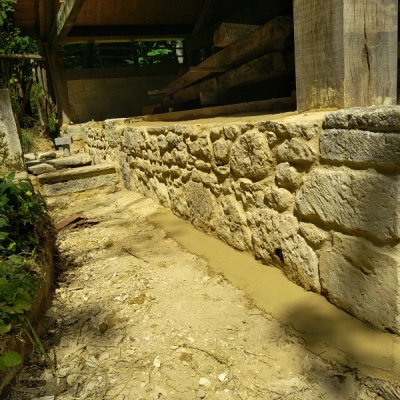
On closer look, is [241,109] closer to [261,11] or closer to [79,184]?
[261,11]

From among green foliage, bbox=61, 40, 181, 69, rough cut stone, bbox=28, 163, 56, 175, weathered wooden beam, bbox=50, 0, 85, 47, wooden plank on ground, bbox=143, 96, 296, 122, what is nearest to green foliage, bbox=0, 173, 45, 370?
wooden plank on ground, bbox=143, 96, 296, 122

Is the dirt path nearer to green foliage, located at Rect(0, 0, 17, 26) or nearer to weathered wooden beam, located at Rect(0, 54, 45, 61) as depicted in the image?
green foliage, located at Rect(0, 0, 17, 26)

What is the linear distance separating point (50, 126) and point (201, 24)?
4.07 meters

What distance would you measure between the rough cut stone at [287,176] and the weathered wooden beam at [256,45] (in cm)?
149

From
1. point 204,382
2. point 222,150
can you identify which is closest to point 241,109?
point 222,150

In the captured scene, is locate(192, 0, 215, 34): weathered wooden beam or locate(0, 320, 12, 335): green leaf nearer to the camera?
locate(0, 320, 12, 335): green leaf

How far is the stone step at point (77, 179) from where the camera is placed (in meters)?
5.33

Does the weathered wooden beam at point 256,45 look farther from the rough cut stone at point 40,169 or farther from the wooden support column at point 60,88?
the wooden support column at point 60,88

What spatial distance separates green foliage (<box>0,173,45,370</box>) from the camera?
1.61 metres

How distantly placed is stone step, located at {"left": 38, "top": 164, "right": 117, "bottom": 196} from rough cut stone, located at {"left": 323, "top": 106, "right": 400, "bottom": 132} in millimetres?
4348

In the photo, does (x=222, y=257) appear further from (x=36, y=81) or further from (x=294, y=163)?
(x=36, y=81)

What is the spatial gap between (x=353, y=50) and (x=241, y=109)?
205 centimetres

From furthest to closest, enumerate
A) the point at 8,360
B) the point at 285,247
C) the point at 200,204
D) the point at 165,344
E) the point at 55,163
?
the point at 55,163, the point at 200,204, the point at 285,247, the point at 165,344, the point at 8,360

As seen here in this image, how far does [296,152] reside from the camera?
6.42ft
